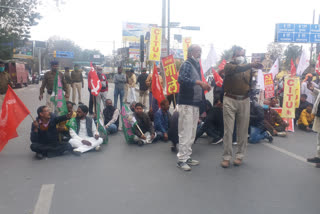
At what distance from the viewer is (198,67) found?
5234mm

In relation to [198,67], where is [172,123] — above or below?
Result: below

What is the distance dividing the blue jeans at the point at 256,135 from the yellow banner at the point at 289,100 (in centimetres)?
162

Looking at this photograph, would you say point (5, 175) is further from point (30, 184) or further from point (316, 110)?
point (316, 110)

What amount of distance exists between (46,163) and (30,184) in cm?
103

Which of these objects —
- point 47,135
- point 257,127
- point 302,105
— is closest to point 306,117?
point 302,105

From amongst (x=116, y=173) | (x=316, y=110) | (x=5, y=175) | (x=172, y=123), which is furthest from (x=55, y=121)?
(x=316, y=110)

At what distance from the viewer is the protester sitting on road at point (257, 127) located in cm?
716

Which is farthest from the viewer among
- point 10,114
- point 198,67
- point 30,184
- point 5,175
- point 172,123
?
point 172,123

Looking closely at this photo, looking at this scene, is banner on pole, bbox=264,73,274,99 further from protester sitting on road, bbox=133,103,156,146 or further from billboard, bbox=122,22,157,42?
billboard, bbox=122,22,157,42

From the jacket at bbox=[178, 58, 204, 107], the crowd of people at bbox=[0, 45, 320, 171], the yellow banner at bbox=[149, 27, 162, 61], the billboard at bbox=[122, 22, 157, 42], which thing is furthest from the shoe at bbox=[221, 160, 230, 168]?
the billboard at bbox=[122, 22, 157, 42]

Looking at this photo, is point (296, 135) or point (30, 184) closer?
point (30, 184)

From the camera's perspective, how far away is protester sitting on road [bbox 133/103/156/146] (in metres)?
6.94

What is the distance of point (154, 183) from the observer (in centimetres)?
445

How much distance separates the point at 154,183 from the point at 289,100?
557 centimetres
